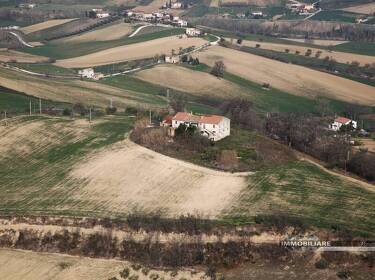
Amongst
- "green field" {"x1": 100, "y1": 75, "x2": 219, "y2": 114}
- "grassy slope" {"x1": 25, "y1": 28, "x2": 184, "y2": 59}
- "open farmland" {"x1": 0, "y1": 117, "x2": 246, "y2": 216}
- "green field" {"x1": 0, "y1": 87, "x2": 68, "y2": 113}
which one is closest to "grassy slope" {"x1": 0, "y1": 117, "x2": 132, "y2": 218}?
"open farmland" {"x1": 0, "y1": 117, "x2": 246, "y2": 216}

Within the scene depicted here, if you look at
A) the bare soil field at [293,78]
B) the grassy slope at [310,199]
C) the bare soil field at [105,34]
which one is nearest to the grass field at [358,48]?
the bare soil field at [293,78]

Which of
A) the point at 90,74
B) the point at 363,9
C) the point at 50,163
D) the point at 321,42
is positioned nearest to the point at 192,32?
the point at 321,42

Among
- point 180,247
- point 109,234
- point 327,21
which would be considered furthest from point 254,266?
point 327,21

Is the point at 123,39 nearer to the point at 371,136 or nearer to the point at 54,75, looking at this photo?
the point at 54,75

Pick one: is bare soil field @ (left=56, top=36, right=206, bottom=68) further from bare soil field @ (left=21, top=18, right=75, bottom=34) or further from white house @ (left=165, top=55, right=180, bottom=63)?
bare soil field @ (left=21, top=18, right=75, bottom=34)

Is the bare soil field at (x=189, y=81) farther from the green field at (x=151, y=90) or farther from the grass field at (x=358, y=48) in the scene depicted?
the grass field at (x=358, y=48)

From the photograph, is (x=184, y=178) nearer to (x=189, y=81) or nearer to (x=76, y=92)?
(x=76, y=92)
